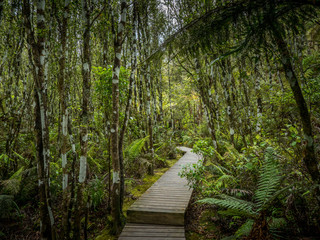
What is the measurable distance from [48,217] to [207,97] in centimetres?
637

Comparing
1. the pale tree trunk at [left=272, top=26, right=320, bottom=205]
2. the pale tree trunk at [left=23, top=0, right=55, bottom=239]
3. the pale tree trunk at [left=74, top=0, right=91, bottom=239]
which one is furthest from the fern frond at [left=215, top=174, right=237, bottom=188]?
the pale tree trunk at [left=23, top=0, right=55, bottom=239]

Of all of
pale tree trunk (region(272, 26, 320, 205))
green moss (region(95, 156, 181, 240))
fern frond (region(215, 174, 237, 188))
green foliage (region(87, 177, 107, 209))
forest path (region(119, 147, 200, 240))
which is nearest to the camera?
pale tree trunk (region(272, 26, 320, 205))

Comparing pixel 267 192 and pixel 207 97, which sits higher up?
pixel 207 97

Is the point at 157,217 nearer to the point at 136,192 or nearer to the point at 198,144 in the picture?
the point at 136,192

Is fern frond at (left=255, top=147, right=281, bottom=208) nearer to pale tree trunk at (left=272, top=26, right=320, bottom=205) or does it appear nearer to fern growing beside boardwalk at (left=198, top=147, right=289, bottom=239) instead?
fern growing beside boardwalk at (left=198, top=147, right=289, bottom=239)

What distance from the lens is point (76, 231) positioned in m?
3.53

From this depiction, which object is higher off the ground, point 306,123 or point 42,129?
point 42,129

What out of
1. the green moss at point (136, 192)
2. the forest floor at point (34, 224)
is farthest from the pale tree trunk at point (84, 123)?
the forest floor at point (34, 224)

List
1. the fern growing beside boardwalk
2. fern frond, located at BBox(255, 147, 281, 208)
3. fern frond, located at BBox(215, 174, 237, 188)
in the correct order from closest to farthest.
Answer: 1. the fern growing beside boardwalk
2. fern frond, located at BBox(255, 147, 281, 208)
3. fern frond, located at BBox(215, 174, 237, 188)

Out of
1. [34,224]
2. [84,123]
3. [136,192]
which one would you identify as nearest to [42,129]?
[84,123]

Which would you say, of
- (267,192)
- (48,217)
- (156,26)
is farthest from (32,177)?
(156,26)

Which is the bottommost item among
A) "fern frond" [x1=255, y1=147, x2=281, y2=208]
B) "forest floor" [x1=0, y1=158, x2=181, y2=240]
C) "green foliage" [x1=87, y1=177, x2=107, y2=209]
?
"forest floor" [x1=0, y1=158, x2=181, y2=240]

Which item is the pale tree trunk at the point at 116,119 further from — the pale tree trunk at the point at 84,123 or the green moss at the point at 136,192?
the pale tree trunk at the point at 84,123

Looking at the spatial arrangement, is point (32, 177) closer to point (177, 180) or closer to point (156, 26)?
point (177, 180)
